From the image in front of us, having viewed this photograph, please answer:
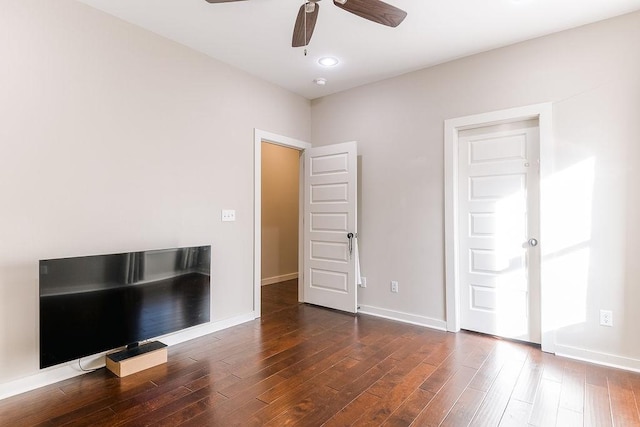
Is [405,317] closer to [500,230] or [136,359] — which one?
[500,230]

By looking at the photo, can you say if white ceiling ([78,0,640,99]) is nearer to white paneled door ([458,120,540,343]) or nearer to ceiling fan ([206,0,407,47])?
ceiling fan ([206,0,407,47])

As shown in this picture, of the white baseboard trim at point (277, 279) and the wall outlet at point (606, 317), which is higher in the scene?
the wall outlet at point (606, 317)

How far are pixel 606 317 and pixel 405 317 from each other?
1.80 metres

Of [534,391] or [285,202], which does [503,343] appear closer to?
[534,391]

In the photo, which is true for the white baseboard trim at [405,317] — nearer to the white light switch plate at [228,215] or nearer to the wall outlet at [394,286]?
the wall outlet at [394,286]

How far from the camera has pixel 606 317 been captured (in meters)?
2.75

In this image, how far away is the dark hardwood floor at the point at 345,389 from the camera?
201 centimetres

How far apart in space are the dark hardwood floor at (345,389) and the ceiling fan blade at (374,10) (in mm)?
2554

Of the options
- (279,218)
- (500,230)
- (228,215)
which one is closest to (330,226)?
(228,215)

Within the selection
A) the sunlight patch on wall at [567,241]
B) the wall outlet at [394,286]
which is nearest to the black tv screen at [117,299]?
the wall outlet at [394,286]

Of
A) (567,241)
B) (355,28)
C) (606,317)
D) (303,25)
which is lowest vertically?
(606,317)

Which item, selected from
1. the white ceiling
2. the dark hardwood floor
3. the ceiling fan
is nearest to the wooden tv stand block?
the dark hardwood floor

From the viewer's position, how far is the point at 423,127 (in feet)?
12.3

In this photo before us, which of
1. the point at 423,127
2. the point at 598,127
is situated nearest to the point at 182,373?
the point at 423,127
